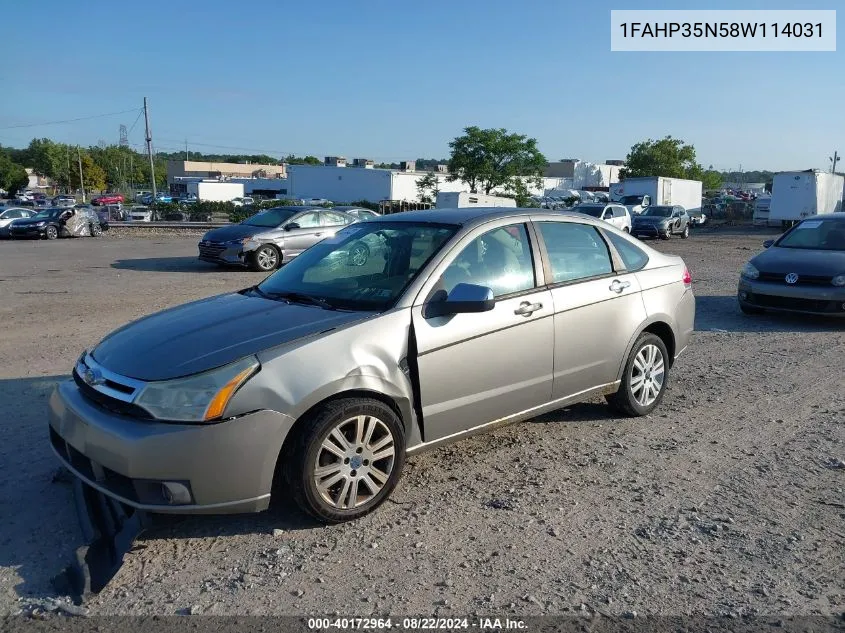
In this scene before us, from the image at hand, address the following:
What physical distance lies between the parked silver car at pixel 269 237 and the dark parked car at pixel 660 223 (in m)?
17.5

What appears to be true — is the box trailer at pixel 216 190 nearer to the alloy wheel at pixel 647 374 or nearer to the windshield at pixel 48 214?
the windshield at pixel 48 214

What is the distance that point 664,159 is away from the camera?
7625 cm

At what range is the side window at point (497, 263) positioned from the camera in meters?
4.41

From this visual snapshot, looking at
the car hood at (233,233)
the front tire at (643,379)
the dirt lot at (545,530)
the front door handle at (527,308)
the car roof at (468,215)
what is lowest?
the dirt lot at (545,530)

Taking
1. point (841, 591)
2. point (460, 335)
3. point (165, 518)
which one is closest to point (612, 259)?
point (460, 335)

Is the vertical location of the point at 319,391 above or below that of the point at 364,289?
below

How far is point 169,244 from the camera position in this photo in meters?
25.5

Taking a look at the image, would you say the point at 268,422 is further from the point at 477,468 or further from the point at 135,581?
the point at 477,468

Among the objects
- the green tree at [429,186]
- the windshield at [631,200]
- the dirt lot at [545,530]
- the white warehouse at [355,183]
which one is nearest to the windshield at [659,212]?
the windshield at [631,200]

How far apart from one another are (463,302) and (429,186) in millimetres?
63858

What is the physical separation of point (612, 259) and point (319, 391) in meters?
2.81

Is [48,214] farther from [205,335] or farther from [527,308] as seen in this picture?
[527,308]

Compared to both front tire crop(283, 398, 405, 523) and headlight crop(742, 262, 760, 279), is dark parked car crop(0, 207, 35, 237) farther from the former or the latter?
front tire crop(283, 398, 405, 523)

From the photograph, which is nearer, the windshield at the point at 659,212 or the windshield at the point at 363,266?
the windshield at the point at 363,266
